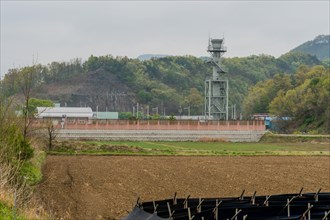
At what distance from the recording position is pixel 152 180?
2794cm

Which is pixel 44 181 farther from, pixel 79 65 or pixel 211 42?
pixel 79 65

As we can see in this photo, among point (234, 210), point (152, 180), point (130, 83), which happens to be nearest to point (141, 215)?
point (234, 210)

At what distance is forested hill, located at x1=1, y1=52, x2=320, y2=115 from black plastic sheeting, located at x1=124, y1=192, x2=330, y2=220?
416 feet

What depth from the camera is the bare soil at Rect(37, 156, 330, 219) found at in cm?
2061

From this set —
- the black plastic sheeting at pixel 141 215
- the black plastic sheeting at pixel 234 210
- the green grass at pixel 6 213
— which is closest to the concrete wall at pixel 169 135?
the green grass at pixel 6 213

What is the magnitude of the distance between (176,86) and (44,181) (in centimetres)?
13692

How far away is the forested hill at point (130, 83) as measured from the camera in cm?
14762

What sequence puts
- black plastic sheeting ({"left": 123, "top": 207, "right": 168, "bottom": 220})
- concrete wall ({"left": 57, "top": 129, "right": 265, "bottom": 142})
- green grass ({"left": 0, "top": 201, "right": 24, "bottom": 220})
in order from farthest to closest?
concrete wall ({"left": 57, "top": 129, "right": 265, "bottom": 142}), green grass ({"left": 0, "top": 201, "right": 24, "bottom": 220}), black plastic sheeting ({"left": 123, "top": 207, "right": 168, "bottom": 220})

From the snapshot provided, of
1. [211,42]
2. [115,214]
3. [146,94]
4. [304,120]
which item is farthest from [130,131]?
[146,94]

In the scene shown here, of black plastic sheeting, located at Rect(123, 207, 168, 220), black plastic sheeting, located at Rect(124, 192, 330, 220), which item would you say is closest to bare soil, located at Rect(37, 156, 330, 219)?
black plastic sheeting, located at Rect(124, 192, 330, 220)

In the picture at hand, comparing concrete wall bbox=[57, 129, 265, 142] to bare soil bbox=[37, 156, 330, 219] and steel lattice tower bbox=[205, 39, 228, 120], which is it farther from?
bare soil bbox=[37, 156, 330, 219]

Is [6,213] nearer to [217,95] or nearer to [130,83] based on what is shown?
[217,95]

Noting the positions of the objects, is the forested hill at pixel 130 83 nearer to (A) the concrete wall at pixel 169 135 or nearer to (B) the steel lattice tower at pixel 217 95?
(B) the steel lattice tower at pixel 217 95

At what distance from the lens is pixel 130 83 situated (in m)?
155
